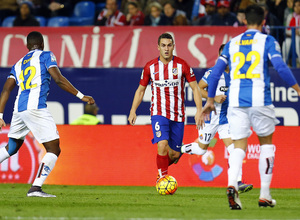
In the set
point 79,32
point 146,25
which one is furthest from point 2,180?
point 146,25

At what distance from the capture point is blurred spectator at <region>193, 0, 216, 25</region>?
15.7 meters

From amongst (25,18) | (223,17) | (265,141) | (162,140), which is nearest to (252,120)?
(265,141)

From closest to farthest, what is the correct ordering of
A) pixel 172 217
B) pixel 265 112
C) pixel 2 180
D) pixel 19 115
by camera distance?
pixel 172 217 < pixel 265 112 < pixel 19 115 < pixel 2 180

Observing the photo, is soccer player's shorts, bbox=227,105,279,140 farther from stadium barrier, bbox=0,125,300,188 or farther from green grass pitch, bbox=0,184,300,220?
stadium barrier, bbox=0,125,300,188

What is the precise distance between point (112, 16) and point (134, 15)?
0.59m

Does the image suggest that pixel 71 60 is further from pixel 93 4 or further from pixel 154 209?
pixel 154 209

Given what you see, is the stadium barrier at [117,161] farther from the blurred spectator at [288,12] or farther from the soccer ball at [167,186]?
the blurred spectator at [288,12]

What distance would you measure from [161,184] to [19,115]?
2.12m

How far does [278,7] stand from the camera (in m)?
16.1

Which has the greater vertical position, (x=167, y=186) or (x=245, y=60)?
(x=245, y=60)

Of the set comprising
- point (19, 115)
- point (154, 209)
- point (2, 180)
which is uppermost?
point (19, 115)

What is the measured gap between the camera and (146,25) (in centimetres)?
1609

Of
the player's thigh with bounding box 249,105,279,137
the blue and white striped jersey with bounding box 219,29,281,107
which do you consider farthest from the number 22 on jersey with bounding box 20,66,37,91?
the player's thigh with bounding box 249,105,279,137

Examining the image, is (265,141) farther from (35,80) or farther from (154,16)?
(154,16)
